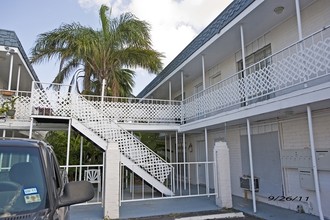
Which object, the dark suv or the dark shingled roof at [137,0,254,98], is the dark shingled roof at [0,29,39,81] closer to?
the dark shingled roof at [137,0,254,98]

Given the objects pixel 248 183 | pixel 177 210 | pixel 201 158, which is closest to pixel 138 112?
pixel 201 158

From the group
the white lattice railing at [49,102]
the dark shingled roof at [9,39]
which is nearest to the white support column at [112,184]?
the white lattice railing at [49,102]

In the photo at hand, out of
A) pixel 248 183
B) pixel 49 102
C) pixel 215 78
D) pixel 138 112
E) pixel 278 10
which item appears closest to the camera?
pixel 278 10

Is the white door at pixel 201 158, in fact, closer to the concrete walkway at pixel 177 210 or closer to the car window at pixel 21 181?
the concrete walkway at pixel 177 210

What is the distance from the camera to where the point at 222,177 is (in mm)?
7742

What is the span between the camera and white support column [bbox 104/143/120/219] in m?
6.62

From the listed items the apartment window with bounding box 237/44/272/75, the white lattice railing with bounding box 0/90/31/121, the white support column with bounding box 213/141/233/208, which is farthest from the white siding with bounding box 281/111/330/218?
the white lattice railing with bounding box 0/90/31/121

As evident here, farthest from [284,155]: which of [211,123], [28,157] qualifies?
[28,157]

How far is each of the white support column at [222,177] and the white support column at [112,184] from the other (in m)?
3.07

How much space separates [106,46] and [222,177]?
27.6 feet

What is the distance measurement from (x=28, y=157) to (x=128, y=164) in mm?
7082

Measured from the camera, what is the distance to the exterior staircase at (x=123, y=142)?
30.6 ft

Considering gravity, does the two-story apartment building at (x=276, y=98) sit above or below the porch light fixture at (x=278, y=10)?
below
